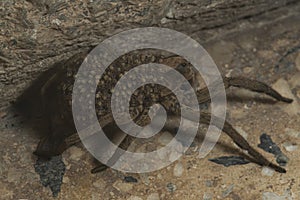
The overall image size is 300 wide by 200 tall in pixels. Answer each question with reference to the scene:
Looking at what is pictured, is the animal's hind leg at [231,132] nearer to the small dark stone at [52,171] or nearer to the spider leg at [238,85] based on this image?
the spider leg at [238,85]

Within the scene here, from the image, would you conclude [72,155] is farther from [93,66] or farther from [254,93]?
[254,93]

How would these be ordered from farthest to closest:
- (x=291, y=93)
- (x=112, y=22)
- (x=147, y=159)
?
(x=291, y=93) < (x=147, y=159) < (x=112, y=22)

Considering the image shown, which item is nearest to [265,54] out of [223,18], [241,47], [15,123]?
[241,47]

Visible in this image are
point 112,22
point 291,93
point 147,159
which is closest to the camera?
point 112,22

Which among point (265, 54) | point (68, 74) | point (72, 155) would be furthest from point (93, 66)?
point (265, 54)

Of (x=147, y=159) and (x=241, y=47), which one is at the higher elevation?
(x=241, y=47)

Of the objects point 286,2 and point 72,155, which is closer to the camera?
point 72,155

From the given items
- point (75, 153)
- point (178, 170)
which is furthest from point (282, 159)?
point (75, 153)

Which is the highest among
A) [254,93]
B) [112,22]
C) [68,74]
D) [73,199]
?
[112,22]
